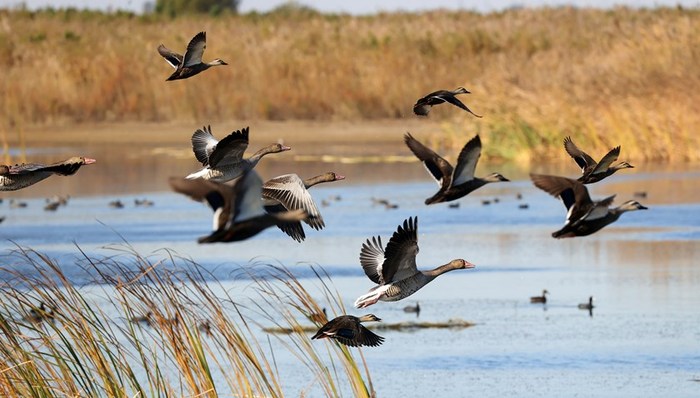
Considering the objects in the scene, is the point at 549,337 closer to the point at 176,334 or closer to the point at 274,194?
the point at 176,334

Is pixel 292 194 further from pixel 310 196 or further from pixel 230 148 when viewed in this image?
pixel 230 148

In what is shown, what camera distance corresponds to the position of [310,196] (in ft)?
19.8

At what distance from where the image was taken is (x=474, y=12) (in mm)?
63562

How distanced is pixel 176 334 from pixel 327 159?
20.3m

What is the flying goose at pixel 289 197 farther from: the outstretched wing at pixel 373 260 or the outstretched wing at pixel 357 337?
the outstretched wing at pixel 357 337

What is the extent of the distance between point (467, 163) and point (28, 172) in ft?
5.31

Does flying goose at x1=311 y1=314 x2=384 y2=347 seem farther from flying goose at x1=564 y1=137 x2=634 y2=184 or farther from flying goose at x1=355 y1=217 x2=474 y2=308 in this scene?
flying goose at x1=564 y1=137 x2=634 y2=184

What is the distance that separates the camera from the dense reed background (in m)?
25.2

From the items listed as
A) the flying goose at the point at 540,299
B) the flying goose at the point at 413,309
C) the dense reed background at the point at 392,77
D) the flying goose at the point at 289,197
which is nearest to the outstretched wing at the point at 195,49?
the flying goose at the point at 289,197

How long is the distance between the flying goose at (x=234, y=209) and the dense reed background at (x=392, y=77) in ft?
65.3

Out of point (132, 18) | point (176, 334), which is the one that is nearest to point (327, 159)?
point (176, 334)

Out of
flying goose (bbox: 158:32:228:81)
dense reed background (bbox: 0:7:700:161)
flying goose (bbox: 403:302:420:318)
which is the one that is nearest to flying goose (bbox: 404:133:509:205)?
flying goose (bbox: 158:32:228:81)

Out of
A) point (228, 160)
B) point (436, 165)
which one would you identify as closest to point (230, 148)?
point (228, 160)

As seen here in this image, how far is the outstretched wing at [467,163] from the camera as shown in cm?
586
